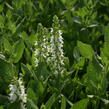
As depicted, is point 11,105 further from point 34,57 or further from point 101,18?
point 101,18

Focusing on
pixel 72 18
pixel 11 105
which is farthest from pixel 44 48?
pixel 72 18

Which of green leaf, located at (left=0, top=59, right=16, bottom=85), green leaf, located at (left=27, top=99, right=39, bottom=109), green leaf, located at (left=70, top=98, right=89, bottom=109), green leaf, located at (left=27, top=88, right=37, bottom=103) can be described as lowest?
green leaf, located at (left=70, top=98, right=89, bottom=109)

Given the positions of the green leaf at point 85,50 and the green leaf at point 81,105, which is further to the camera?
the green leaf at point 85,50

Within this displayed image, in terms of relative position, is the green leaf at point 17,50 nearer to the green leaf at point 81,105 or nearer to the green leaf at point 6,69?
the green leaf at point 6,69

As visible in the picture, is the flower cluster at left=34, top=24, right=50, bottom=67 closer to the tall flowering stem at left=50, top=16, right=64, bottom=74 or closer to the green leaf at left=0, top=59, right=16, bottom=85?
the tall flowering stem at left=50, top=16, right=64, bottom=74

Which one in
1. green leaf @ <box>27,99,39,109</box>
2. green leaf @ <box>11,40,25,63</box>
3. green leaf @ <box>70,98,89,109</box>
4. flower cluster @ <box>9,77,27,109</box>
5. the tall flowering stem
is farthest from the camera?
green leaf @ <box>11,40,25,63</box>

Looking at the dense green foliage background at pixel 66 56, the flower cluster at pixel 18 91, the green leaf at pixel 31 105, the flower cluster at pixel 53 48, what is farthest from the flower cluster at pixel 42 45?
the flower cluster at pixel 18 91

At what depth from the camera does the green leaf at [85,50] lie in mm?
3127

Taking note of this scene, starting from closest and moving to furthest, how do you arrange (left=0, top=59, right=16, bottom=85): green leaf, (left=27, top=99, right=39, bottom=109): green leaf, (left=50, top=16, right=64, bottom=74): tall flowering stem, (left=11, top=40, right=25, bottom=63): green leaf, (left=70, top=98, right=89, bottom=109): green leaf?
(left=27, top=99, right=39, bottom=109): green leaf, (left=70, top=98, right=89, bottom=109): green leaf, (left=50, top=16, right=64, bottom=74): tall flowering stem, (left=0, top=59, right=16, bottom=85): green leaf, (left=11, top=40, right=25, bottom=63): green leaf

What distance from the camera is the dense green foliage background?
2.83 meters

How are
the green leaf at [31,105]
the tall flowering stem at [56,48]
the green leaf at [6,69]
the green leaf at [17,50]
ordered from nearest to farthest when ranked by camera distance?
the green leaf at [31,105] → the tall flowering stem at [56,48] → the green leaf at [6,69] → the green leaf at [17,50]

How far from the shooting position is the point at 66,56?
11.7 ft

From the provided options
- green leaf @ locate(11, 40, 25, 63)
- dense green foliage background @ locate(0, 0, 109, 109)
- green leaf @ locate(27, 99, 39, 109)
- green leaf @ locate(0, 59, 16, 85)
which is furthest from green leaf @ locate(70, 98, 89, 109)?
green leaf @ locate(11, 40, 25, 63)

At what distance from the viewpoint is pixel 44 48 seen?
9.48 ft
